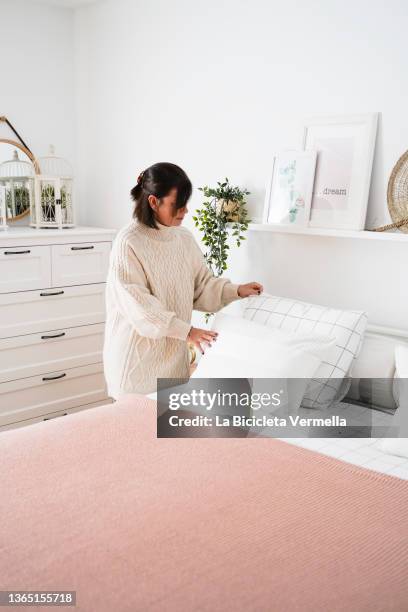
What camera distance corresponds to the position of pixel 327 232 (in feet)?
8.66

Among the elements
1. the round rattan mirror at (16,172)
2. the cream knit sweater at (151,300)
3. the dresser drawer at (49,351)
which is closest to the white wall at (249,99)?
the round rattan mirror at (16,172)

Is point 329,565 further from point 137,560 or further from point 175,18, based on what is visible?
point 175,18

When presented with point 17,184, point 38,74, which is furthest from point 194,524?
point 38,74

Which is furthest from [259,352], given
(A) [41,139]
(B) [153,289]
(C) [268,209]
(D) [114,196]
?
(A) [41,139]

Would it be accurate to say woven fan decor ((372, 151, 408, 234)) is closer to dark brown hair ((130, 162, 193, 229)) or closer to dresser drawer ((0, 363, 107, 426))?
dark brown hair ((130, 162, 193, 229))

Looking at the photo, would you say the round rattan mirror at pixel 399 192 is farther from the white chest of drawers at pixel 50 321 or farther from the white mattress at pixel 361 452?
the white chest of drawers at pixel 50 321

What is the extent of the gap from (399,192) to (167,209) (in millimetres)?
889

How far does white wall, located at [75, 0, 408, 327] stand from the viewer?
2.54m

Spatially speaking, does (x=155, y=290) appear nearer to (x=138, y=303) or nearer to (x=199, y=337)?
(x=138, y=303)

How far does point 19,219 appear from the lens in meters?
3.74

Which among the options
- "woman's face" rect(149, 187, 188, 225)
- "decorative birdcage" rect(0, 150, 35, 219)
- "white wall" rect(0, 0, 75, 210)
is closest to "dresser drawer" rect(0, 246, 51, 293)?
"decorative birdcage" rect(0, 150, 35, 219)

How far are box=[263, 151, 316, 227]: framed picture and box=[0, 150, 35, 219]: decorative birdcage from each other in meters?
1.50

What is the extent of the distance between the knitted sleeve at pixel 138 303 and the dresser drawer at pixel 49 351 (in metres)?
1.13

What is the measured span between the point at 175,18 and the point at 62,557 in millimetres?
2735
